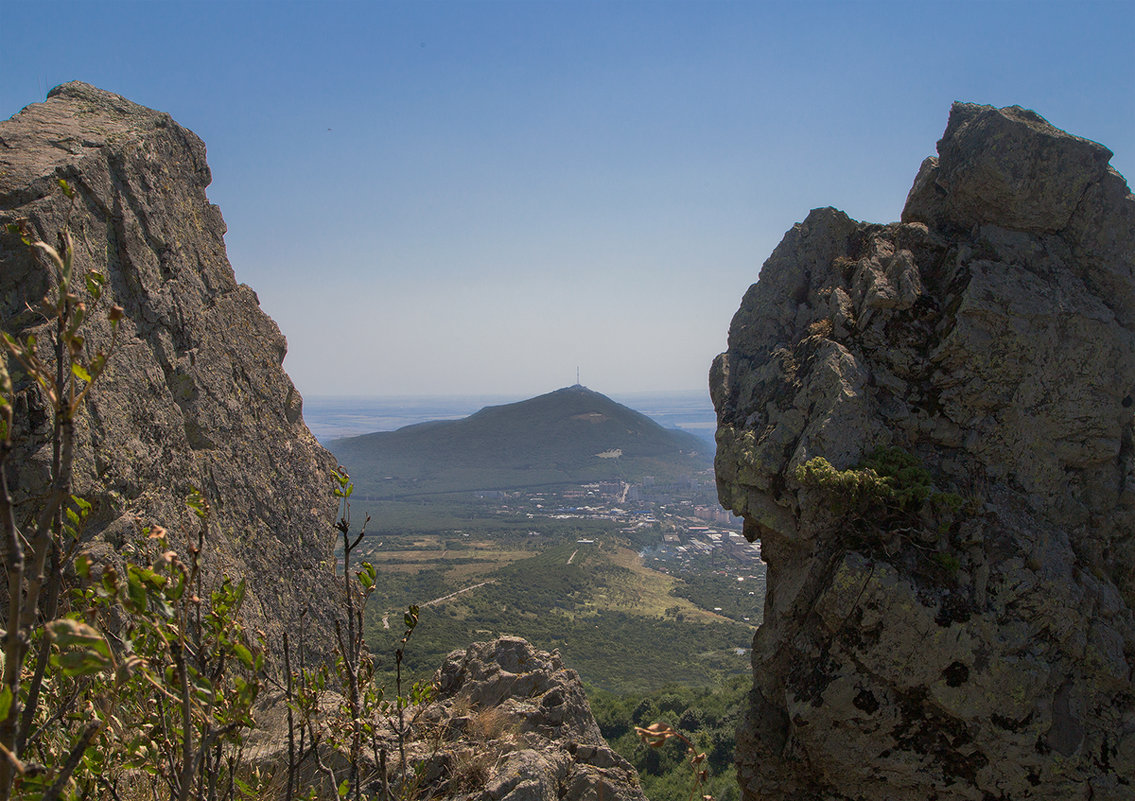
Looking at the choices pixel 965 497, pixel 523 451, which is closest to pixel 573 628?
pixel 965 497

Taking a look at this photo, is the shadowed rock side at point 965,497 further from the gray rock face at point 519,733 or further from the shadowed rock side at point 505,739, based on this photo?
the shadowed rock side at point 505,739

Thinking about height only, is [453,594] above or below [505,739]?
below

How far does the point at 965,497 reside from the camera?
8.27 meters

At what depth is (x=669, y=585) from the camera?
55.8 m

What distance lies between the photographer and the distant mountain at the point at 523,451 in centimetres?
12000

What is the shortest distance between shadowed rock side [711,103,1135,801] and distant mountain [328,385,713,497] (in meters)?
103

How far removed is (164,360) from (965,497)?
10595mm

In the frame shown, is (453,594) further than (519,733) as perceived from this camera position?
Yes

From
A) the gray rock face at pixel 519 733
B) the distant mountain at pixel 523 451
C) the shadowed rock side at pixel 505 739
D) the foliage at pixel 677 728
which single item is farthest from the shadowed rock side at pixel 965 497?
the distant mountain at pixel 523 451

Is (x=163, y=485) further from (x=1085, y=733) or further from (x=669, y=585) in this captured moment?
(x=669, y=585)

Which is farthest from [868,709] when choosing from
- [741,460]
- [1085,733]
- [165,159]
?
[165,159]

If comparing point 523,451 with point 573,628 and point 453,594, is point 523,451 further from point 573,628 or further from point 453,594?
point 573,628

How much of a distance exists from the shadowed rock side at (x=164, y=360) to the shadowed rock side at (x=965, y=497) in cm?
687

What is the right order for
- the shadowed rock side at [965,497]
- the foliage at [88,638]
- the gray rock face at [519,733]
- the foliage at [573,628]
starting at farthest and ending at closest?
the foliage at [573,628], the shadowed rock side at [965,497], the gray rock face at [519,733], the foliage at [88,638]
